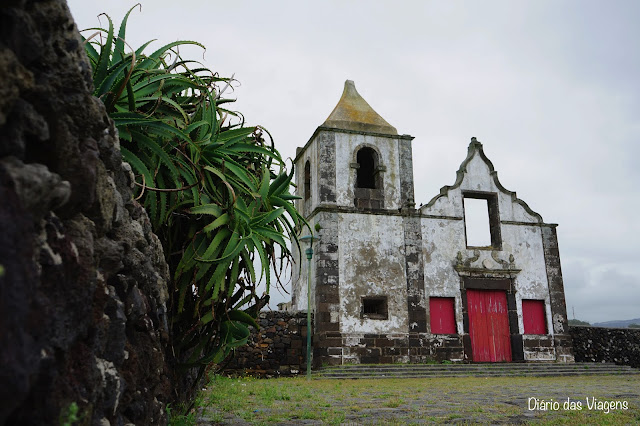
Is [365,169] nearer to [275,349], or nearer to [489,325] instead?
[489,325]

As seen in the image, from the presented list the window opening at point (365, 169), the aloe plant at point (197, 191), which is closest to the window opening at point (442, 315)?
the window opening at point (365, 169)

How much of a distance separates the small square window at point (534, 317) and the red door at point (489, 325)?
636 mm

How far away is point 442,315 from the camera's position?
1543cm

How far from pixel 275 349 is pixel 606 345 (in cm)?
1103

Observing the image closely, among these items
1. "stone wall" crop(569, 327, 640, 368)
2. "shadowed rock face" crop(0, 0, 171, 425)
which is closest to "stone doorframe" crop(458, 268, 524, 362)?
"stone wall" crop(569, 327, 640, 368)

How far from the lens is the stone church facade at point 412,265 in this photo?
14.7m

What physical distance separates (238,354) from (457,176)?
8442 mm

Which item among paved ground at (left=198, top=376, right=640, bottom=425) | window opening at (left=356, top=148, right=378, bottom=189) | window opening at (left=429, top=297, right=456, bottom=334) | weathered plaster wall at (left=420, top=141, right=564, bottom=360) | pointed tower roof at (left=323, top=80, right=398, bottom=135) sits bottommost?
paved ground at (left=198, top=376, right=640, bottom=425)

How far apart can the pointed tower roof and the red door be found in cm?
562

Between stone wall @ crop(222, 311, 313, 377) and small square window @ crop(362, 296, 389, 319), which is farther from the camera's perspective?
small square window @ crop(362, 296, 389, 319)

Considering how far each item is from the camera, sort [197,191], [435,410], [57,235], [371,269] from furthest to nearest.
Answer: [371,269] → [435,410] → [197,191] → [57,235]

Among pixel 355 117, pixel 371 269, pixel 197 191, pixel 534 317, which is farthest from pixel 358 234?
pixel 197 191

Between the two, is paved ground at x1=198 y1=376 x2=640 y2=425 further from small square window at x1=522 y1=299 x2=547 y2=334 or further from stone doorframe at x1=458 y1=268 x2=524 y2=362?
small square window at x1=522 y1=299 x2=547 y2=334

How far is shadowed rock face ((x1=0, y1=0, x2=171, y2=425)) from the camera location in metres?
1.21
